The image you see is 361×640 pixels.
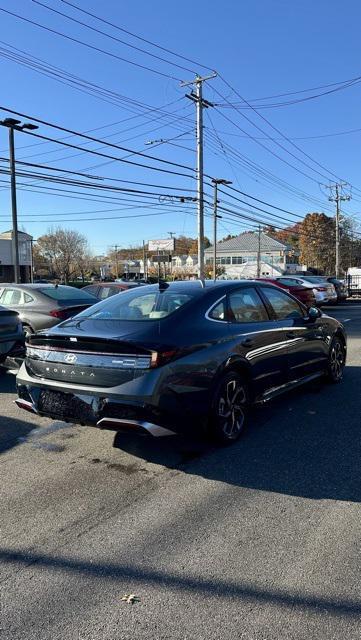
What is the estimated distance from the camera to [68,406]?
4.41 meters

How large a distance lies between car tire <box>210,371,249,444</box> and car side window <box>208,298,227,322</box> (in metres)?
0.54

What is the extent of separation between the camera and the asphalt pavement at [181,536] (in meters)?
2.51

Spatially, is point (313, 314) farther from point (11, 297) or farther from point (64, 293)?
point (11, 297)

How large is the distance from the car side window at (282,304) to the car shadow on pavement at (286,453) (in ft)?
3.62

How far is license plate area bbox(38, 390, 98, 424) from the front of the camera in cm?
427

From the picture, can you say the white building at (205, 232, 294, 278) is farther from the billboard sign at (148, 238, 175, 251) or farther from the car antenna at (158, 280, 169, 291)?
the car antenna at (158, 280, 169, 291)

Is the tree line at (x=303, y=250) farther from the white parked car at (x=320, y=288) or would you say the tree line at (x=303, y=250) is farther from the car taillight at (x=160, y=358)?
the car taillight at (x=160, y=358)

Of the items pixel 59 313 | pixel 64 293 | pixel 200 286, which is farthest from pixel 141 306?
pixel 64 293

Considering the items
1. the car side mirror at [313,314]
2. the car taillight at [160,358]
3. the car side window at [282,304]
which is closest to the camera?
the car taillight at [160,358]

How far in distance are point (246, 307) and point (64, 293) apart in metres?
5.68

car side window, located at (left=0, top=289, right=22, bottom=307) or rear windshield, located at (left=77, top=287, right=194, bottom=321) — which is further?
car side window, located at (left=0, top=289, right=22, bottom=307)

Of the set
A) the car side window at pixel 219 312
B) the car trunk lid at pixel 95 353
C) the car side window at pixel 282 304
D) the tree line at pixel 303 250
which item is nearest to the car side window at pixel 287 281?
the car side window at pixel 282 304

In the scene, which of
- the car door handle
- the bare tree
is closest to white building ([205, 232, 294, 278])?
the bare tree

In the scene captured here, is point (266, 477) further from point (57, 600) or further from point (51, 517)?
point (57, 600)
